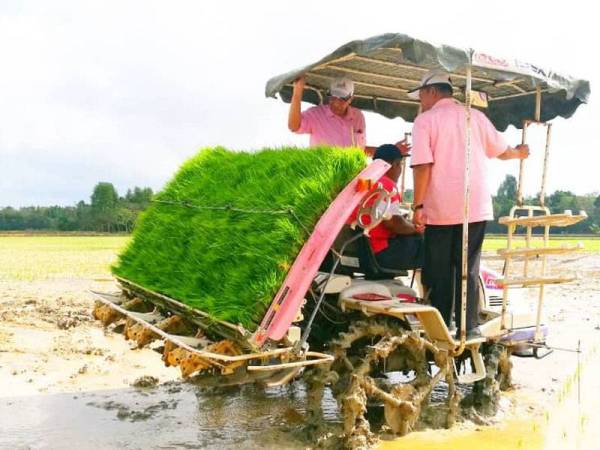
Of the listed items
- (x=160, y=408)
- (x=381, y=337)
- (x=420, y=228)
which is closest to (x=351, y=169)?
(x=420, y=228)

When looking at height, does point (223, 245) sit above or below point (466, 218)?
below

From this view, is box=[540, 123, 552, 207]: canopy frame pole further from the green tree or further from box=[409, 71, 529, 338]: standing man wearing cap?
the green tree

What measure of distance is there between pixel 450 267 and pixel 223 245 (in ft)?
6.26

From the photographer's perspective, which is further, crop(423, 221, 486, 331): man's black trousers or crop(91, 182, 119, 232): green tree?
crop(91, 182, 119, 232): green tree

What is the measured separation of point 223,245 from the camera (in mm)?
4980

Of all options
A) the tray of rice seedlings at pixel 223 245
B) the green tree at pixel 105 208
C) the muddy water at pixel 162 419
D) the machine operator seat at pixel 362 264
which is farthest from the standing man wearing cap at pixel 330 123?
the green tree at pixel 105 208

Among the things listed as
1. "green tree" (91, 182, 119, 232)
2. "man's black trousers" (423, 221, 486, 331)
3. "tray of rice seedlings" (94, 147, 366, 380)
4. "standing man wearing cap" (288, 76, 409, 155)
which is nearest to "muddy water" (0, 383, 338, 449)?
"tray of rice seedlings" (94, 147, 366, 380)

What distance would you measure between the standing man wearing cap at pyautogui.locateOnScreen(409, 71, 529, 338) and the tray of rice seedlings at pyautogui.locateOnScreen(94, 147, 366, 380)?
76 cm

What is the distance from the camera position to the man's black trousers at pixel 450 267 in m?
5.52

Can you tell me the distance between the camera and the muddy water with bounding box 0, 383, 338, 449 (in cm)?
536

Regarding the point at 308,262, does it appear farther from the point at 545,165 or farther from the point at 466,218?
the point at 545,165

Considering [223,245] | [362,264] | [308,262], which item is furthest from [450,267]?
[223,245]

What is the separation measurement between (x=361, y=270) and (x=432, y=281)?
592 mm

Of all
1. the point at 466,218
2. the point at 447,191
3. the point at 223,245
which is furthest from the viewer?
the point at 447,191
